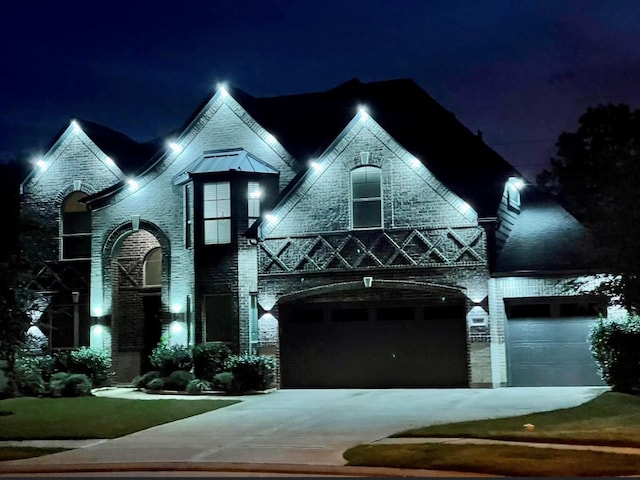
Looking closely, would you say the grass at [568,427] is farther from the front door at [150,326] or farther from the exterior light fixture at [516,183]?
the front door at [150,326]

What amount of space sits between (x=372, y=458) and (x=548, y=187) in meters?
38.3

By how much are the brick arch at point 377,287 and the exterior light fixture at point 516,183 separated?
13.6 ft

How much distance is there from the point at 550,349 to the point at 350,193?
22.5 ft

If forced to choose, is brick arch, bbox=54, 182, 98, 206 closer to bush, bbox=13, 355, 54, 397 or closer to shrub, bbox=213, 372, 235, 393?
bush, bbox=13, 355, 54, 397

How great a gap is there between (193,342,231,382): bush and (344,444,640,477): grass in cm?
1202

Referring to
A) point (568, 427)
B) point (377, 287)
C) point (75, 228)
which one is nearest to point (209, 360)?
point (377, 287)

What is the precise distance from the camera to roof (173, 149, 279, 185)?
26906 mm

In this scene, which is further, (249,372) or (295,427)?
(249,372)

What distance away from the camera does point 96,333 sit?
28781 mm

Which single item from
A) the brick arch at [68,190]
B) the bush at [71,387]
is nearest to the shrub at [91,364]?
the bush at [71,387]

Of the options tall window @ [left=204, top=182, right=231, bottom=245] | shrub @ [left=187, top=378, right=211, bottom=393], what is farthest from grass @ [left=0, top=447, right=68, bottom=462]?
tall window @ [left=204, top=182, right=231, bottom=245]

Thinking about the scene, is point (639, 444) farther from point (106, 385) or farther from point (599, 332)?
point (106, 385)

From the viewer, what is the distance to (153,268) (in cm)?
2925

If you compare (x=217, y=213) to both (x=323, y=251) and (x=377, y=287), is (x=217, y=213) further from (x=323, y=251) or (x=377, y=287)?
(x=377, y=287)
